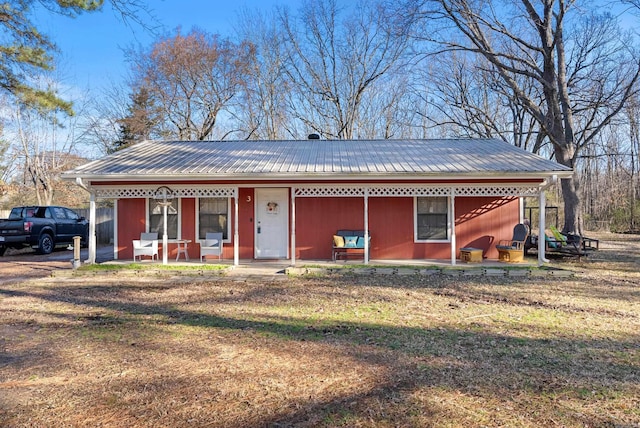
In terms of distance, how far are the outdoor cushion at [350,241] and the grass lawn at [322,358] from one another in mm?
2880

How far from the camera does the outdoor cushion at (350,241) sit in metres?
10.5

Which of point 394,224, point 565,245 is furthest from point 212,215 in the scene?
point 565,245

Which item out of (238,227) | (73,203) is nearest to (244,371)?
(238,227)

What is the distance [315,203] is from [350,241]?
1.48 metres

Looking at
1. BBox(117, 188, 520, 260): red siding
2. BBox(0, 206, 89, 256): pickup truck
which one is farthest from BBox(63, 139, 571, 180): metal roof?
BBox(0, 206, 89, 256): pickup truck

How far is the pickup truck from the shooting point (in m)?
12.7

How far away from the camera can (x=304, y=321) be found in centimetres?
559

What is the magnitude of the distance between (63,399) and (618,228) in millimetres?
28704

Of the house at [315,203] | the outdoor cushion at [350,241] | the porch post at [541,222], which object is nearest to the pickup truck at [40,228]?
the house at [315,203]

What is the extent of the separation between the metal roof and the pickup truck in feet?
13.9

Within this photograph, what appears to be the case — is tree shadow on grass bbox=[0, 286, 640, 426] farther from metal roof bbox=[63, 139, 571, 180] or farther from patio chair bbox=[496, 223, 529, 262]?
patio chair bbox=[496, 223, 529, 262]

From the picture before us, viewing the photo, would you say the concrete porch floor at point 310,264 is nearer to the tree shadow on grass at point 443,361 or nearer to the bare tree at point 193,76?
the tree shadow on grass at point 443,361

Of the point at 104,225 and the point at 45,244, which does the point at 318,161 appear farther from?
the point at 104,225

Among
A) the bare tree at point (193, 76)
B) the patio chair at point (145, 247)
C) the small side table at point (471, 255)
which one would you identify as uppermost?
the bare tree at point (193, 76)
